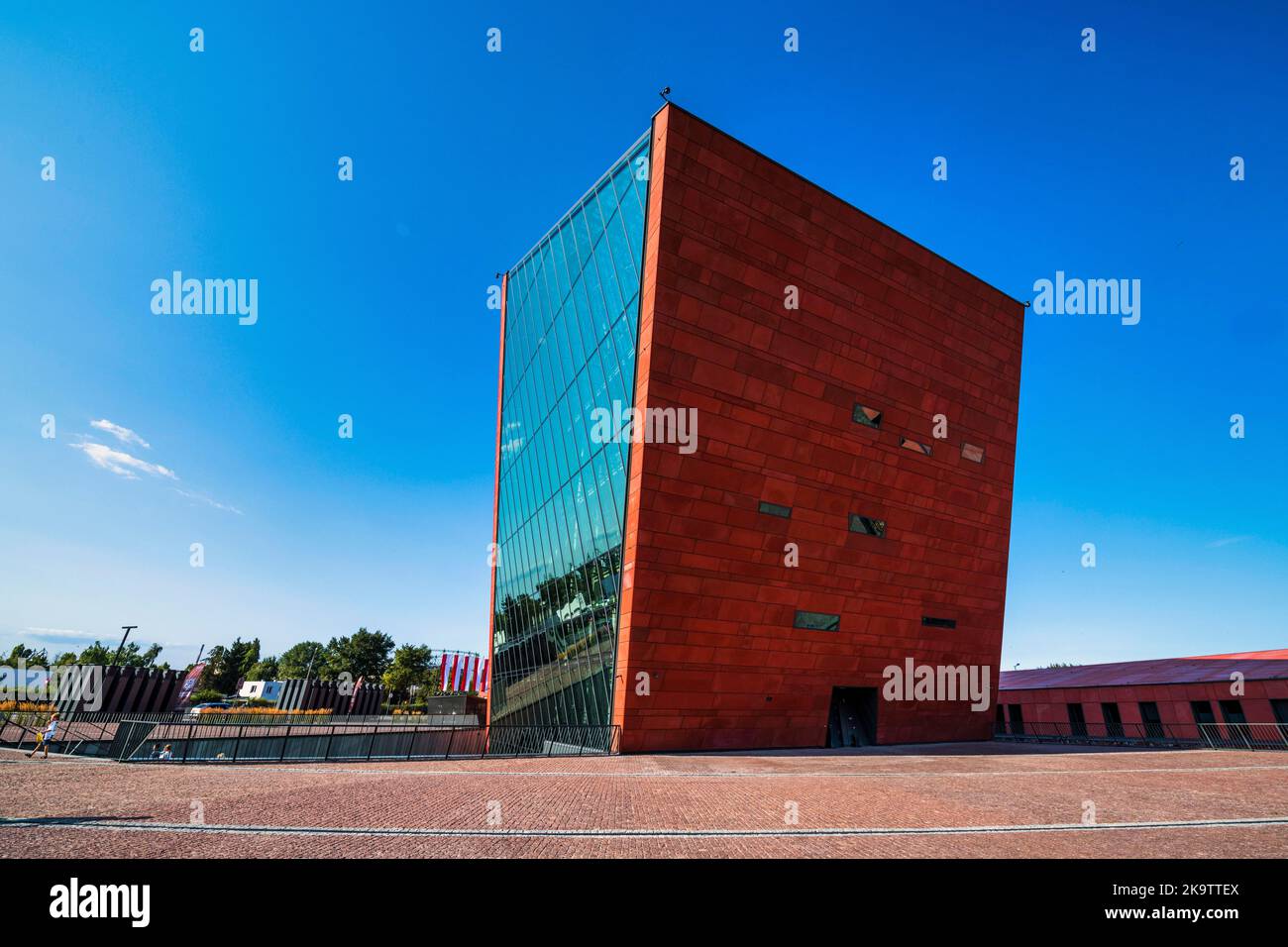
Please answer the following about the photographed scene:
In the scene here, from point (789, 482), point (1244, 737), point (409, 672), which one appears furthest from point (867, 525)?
point (409, 672)

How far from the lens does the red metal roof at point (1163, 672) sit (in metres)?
37.0

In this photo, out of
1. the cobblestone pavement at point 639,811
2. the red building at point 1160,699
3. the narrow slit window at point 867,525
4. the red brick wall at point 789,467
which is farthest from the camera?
the red building at point 1160,699

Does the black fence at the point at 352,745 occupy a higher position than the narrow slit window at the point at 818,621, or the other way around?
the narrow slit window at the point at 818,621

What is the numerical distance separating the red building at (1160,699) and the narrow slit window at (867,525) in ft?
65.8

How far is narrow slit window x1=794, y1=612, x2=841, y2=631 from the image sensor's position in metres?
23.7

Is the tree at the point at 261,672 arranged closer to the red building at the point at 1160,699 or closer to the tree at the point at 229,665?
the tree at the point at 229,665

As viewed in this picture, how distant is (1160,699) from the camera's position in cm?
3866

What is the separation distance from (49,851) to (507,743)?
18.9 meters

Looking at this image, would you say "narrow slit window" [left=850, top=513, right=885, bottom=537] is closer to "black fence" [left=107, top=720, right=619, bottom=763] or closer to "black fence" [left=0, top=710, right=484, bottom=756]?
"black fence" [left=107, top=720, right=619, bottom=763]

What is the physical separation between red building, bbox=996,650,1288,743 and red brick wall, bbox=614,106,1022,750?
16994mm

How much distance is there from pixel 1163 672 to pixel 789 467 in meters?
37.3

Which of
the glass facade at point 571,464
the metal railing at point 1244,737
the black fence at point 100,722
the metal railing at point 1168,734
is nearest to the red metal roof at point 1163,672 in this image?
the metal railing at point 1168,734
